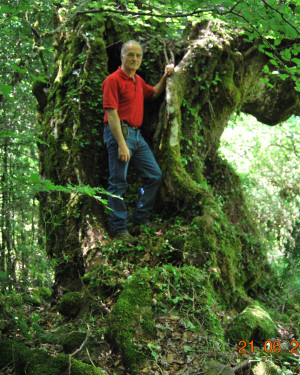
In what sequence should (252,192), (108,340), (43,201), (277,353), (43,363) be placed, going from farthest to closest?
(252,192), (43,201), (277,353), (108,340), (43,363)

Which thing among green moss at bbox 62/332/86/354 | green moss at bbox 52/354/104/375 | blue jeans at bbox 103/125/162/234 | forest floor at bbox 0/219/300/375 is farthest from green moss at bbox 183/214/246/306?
green moss at bbox 52/354/104/375

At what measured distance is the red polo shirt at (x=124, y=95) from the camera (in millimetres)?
A: 4660

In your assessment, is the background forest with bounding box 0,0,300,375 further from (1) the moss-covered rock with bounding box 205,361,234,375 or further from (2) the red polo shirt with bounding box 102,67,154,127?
(2) the red polo shirt with bounding box 102,67,154,127

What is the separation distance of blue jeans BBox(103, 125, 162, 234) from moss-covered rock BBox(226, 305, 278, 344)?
192cm

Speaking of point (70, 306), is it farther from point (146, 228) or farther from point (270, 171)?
point (270, 171)

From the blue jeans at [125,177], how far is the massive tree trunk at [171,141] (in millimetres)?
287

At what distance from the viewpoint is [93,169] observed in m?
5.41

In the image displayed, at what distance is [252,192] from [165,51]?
22.7ft

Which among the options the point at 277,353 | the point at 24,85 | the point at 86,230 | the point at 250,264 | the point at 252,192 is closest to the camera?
the point at 277,353

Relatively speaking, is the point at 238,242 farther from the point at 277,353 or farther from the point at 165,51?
the point at 165,51

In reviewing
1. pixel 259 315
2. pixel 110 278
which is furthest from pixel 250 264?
pixel 110 278

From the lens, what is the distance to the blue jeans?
187 inches

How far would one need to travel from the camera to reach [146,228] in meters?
4.99
